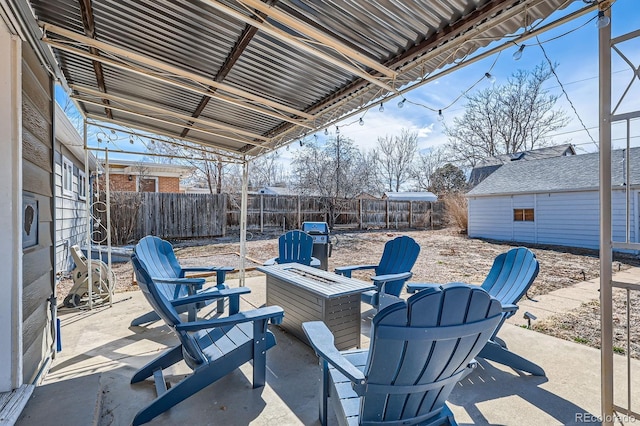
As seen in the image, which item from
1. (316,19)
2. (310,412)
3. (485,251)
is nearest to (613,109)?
(316,19)

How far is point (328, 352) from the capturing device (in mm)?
1639

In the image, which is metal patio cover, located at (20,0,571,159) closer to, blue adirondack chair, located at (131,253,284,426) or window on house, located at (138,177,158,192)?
blue adirondack chair, located at (131,253,284,426)

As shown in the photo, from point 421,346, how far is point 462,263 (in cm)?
681

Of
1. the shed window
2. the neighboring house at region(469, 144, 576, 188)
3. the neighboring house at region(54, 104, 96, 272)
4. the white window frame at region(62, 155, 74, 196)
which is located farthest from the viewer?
the neighboring house at region(469, 144, 576, 188)

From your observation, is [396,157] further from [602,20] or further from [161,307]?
[161,307]

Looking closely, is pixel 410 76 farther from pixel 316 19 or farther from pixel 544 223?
pixel 544 223

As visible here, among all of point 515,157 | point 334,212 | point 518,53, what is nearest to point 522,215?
point 515,157

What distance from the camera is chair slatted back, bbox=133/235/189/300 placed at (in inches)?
132

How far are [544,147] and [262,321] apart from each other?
Result: 2158 centimetres

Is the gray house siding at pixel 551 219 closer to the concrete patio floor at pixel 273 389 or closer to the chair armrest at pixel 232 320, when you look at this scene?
the concrete patio floor at pixel 273 389

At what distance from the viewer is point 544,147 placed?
60.7ft

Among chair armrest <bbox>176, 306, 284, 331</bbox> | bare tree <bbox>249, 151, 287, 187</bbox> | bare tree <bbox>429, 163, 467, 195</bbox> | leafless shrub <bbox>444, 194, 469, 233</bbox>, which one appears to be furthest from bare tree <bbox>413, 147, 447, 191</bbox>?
chair armrest <bbox>176, 306, 284, 331</bbox>

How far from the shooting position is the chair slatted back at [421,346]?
130 cm

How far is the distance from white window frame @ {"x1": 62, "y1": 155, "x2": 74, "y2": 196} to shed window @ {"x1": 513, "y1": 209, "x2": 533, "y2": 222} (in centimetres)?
1361
